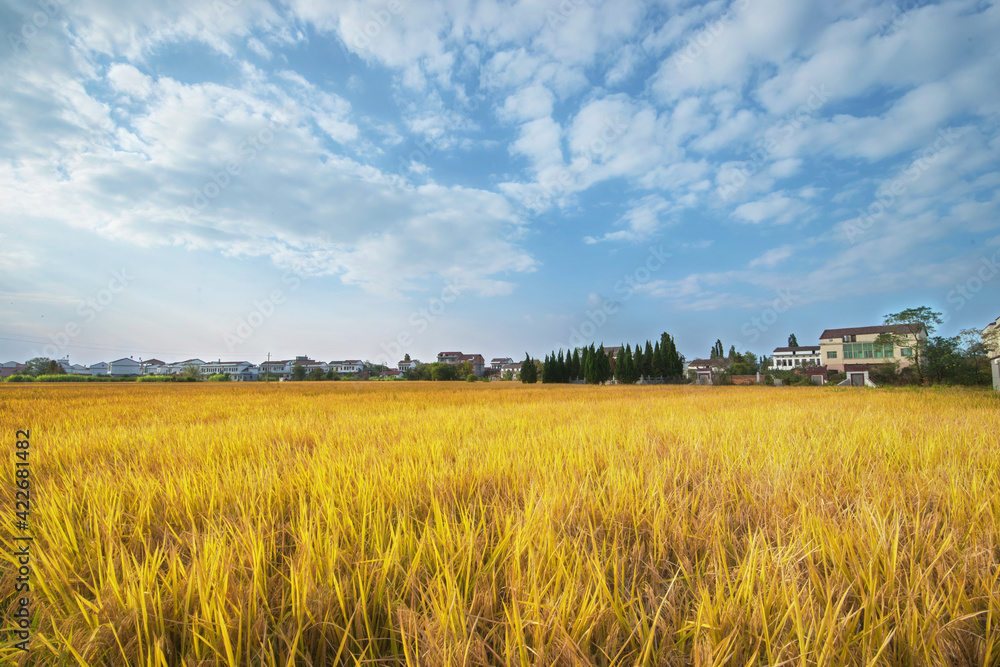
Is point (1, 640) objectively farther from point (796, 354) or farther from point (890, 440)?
point (796, 354)

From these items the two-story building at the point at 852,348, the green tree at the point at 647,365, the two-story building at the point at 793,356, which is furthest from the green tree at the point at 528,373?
the two-story building at the point at 793,356

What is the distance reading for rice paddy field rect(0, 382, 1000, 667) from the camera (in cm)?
85

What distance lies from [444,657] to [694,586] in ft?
2.64

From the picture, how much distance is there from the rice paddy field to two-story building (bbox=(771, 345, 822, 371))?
9011cm

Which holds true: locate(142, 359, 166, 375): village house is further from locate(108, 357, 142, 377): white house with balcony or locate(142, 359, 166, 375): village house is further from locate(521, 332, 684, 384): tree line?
locate(521, 332, 684, 384): tree line

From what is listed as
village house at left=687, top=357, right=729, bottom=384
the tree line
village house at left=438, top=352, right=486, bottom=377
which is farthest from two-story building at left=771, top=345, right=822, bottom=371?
village house at left=438, top=352, right=486, bottom=377

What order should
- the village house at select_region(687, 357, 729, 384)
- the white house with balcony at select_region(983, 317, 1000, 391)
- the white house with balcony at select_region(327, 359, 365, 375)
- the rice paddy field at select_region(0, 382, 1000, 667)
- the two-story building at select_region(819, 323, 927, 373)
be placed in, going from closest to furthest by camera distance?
the rice paddy field at select_region(0, 382, 1000, 667), the white house with balcony at select_region(983, 317, 1000, 391), the two-story building at select_region(819, 323, 927, 373), the village house at select_region(687, 357, 729, 384), the white house with balcony at select_region(327, 359, 365, 375)

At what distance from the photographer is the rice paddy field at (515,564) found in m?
0.85

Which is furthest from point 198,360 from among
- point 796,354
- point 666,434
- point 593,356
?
point 796,354

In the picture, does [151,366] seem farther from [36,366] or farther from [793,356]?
[793,356]

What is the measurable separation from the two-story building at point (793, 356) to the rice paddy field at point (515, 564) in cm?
9011

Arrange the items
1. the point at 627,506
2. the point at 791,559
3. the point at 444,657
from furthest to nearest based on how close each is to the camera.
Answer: the point at 627,506
the point at 791,559
the point at 444,657

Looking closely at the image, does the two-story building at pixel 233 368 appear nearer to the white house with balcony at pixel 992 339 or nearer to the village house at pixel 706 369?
the village house at pixel 706 369

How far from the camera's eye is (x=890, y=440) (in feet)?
10.1
